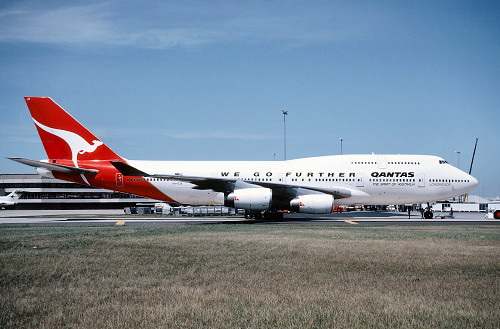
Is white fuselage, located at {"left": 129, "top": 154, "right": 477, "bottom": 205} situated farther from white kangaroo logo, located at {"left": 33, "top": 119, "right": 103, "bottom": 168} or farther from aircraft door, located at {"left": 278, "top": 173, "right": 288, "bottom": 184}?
white kangaroo logo, located at {"left": 33, "top": 119, "right": 103, "bottom": 168}

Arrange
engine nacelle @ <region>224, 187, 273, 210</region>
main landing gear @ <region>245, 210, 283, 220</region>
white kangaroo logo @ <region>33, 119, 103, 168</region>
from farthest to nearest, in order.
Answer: main landing gear @ <region>245, 210, 283, 220</region>
white kangaroo logo @ <region>33, 119, 103, 168</region>
engine nacelle @ <region>224, 187, 273, 210</region>

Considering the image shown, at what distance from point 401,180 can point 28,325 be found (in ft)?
97.1

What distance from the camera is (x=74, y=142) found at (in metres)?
32.0

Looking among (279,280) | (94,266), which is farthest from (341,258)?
(94,266)

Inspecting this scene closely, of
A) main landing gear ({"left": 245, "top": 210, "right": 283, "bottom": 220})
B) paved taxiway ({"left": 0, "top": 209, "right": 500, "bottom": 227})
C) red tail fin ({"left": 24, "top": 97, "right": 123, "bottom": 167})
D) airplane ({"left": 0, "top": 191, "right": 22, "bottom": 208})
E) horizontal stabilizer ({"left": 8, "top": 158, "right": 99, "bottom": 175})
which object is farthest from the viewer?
airplane ({"left": 0, "top": 191, "right": 22, "bottom": 208})

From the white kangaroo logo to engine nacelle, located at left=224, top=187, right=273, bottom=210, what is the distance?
11046 millimetres

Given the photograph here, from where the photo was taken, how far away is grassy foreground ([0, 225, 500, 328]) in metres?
6.20

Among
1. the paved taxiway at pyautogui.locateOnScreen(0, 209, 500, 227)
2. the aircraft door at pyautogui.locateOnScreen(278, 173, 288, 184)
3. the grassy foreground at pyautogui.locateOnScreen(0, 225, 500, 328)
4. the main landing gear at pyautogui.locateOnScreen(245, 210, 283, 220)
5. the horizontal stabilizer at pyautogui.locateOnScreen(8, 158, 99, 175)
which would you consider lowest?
the grassy foreground at pyautogui.locateOnScreen(0, 225, 500, 328)

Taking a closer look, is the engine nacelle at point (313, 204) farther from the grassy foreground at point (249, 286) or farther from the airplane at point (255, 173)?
the grassy foreground at point (249, 286)

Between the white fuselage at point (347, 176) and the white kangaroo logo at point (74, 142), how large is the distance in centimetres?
324

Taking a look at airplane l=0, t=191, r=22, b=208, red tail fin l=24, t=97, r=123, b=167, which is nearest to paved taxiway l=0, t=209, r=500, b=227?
red tail fin l=24, t=97, r=123, b=167

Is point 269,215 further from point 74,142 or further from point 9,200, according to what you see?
point 9,200

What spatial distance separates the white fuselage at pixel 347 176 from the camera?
Answer: 32.0 metres

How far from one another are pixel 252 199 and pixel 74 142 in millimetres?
13392
